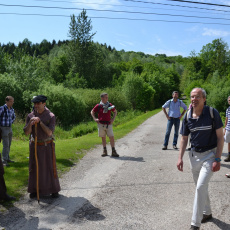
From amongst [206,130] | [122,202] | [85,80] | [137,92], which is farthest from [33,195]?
[85,80]

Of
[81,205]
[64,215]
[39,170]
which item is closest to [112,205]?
[81,205]

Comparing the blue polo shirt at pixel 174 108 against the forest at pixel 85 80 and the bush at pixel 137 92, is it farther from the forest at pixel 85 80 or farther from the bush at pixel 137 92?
the bush at pixel 137 92

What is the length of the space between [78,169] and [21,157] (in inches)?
94.8

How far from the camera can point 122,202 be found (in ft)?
17.4

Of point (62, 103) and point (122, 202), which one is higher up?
point (62, 103)

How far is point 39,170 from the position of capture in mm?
5438

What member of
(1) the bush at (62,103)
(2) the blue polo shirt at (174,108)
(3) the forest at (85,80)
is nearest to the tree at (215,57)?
(3) the forest at (85,80)

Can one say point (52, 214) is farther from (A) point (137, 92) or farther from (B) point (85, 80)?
(B) point (85, 80)

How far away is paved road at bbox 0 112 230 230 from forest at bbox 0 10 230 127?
18.4 m

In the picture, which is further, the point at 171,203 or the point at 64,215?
the point at 171,203

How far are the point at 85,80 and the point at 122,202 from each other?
48598 millimetres

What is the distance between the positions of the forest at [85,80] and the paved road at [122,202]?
18.4 metres

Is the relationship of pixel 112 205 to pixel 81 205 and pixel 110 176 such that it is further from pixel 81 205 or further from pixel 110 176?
pixel 110 176

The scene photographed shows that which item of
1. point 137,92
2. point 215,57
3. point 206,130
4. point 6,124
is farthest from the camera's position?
point 215,57
